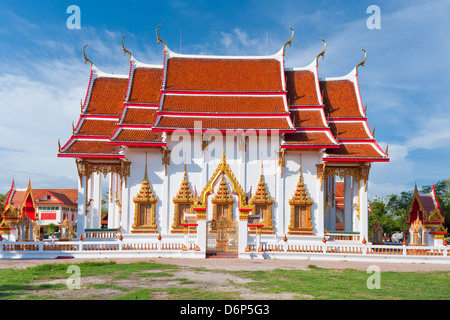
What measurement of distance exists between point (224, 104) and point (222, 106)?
204 millimetres

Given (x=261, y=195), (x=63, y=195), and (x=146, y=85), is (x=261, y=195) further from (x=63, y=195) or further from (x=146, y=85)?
(x=63, y=195)

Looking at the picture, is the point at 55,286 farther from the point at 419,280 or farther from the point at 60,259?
the point at 419,280

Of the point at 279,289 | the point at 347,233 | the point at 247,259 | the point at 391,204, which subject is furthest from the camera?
the point at 391,204

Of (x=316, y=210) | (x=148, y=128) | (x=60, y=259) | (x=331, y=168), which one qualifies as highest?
(x=148, y=128)

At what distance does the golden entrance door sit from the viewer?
17453 mm

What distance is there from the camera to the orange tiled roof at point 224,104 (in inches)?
876

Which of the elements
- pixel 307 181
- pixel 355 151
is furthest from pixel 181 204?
pixel 355 151

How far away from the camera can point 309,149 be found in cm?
2147

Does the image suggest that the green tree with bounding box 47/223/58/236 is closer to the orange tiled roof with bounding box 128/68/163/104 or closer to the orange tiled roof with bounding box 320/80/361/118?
the orange tiled roof with bounding box 128/68/163/104

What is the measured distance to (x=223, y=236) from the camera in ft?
57.4

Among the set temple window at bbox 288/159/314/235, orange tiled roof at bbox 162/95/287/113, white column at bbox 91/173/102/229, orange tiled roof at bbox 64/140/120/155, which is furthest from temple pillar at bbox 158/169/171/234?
temple window at bbox 288/159/314/235

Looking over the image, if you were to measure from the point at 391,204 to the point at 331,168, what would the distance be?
27.6 meters

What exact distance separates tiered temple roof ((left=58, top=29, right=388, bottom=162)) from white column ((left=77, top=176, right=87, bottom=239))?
1391mm
